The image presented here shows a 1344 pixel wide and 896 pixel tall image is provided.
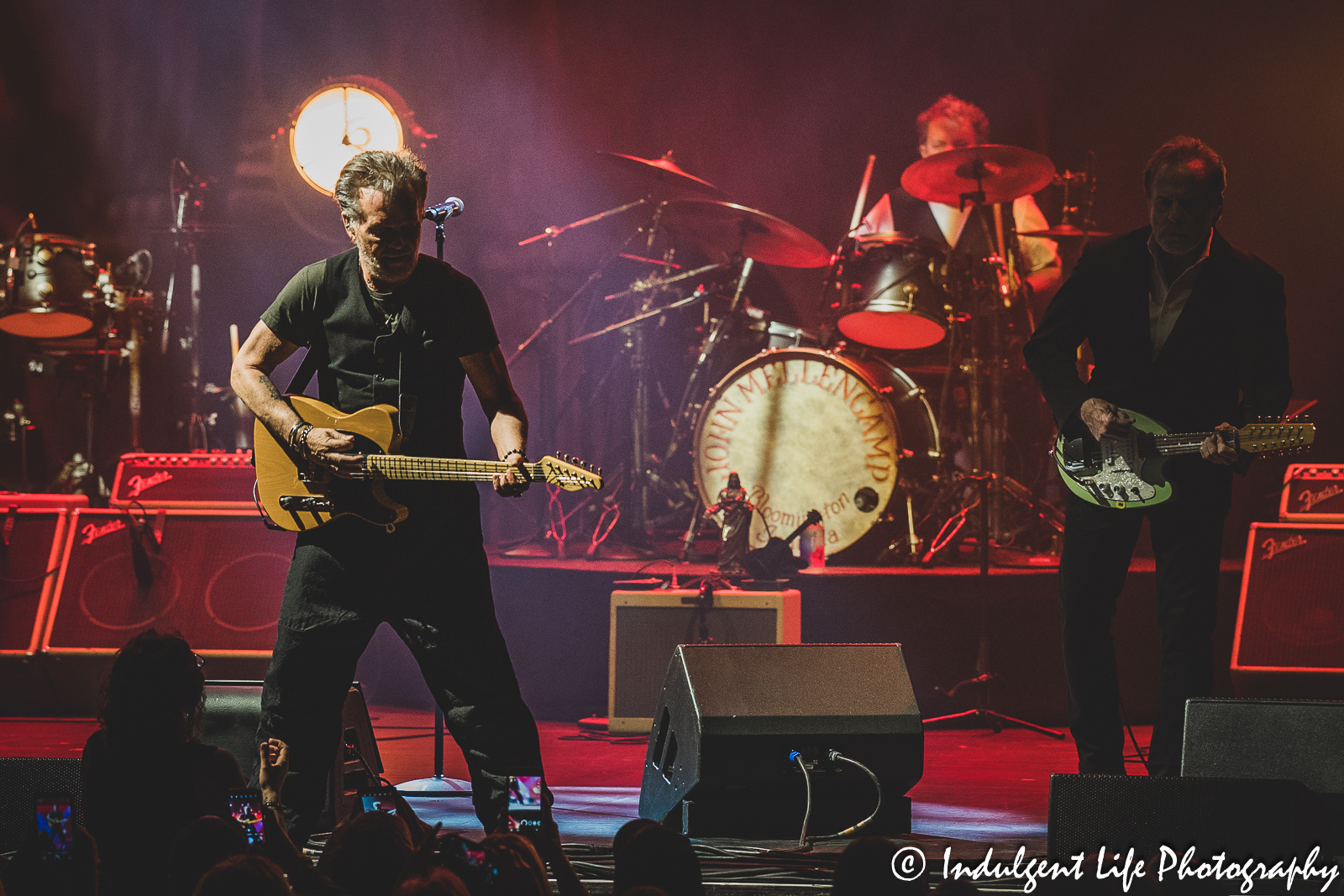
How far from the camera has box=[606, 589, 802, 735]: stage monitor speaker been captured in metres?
5.09

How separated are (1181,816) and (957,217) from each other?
18.7 ft

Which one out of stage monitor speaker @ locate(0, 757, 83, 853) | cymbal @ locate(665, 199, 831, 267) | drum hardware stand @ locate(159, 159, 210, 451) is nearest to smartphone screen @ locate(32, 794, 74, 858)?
stage monitor speaker @ locate(0, 757, 83, 853)

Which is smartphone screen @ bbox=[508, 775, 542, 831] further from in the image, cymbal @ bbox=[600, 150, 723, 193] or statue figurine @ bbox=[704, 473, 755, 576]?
cymbal @ bbox=[600, 150, 723, 193]

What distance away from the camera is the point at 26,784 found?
2.40 m

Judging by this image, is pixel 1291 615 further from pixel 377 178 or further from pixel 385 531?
pixel 377 178

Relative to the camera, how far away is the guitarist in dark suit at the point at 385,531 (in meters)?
2.68

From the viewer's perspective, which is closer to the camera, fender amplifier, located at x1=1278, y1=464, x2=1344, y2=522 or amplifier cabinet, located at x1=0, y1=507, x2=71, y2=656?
fender amplifier, located at x1=1278, y1=464, x2=1344, y2=522

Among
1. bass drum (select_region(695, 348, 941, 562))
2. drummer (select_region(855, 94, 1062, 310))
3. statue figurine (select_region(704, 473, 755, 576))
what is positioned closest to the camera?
statue figurine (select_region(704, 473, 755, 576))

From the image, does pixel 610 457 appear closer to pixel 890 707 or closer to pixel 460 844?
pixel 890 707

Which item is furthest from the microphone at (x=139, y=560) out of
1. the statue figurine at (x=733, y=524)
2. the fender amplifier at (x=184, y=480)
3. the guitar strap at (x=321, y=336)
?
the guitar strap at (x=321, y=336)

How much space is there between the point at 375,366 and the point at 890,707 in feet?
5.27

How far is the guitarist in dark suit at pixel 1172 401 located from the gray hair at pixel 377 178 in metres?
1.85

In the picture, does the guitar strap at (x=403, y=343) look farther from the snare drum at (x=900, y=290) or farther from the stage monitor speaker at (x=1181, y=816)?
the snare drum at (x=900, y=290)

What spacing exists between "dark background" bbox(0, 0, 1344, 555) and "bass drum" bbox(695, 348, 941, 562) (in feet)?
3.72
